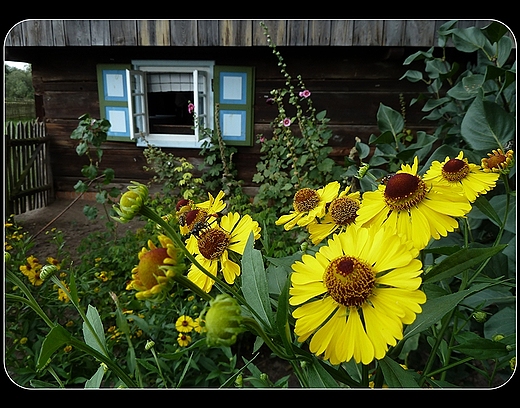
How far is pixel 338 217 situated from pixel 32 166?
2.11m

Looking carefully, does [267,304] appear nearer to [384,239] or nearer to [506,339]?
[384,239]

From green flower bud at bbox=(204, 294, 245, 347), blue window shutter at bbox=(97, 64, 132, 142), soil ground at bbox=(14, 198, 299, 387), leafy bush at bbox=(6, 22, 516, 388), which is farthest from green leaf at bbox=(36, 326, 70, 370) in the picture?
blue window shutter at bbox=(97, 64, 132, 142)

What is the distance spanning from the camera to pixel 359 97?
6.17 ft

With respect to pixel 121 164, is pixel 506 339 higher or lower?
higher

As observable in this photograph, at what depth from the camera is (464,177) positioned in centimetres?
31

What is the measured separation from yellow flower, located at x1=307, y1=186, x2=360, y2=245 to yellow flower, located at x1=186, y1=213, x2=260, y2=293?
1.8 inches

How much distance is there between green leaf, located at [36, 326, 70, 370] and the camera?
0.21 m

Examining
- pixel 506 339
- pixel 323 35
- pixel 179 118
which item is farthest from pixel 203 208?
pixel 179 118

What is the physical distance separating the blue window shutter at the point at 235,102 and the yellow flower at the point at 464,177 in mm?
1696

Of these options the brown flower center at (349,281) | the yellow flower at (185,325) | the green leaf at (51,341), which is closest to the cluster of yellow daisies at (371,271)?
the brown flower center at (349,281)

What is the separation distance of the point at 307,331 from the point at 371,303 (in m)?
0.04

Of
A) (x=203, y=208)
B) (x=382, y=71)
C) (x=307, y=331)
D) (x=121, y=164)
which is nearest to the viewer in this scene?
(x=307, y=331)

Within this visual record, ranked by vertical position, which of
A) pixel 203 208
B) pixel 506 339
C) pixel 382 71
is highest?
pixel 382 71

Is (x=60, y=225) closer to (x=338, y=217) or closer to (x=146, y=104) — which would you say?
(x=146, y=104)
